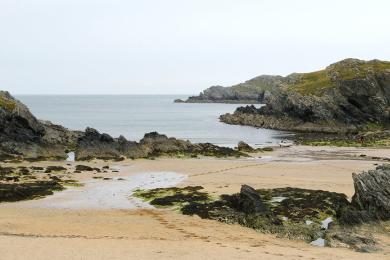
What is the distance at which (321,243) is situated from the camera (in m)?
23.4

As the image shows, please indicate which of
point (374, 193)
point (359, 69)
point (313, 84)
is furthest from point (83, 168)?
point (359, 69)

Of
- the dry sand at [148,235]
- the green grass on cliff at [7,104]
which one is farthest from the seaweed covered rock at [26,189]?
the green grass on cliff at [7,104]

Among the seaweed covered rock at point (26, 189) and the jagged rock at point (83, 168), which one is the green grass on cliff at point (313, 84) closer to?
the jagged rock at point (83, 168)

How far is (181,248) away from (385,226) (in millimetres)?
10947

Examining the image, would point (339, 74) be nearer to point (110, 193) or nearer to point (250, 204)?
point (110, 193)

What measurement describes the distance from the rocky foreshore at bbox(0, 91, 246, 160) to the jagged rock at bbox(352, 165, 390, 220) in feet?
111

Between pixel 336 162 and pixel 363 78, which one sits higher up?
pixel 363 78

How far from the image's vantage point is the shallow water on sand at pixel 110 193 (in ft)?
105

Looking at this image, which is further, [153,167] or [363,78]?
[363,78]

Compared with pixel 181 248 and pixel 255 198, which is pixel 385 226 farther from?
pixel 181 248

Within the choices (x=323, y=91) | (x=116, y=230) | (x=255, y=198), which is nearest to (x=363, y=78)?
(x=323, y=91)

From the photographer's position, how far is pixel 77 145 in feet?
194

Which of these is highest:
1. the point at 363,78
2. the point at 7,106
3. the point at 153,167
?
the point at 363,78

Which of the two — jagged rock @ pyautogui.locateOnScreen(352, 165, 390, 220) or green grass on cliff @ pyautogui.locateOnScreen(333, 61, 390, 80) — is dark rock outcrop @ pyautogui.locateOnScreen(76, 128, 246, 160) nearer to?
jagged rock @ pyautogui.locateOnScreen(352, 165, 390, 220)
